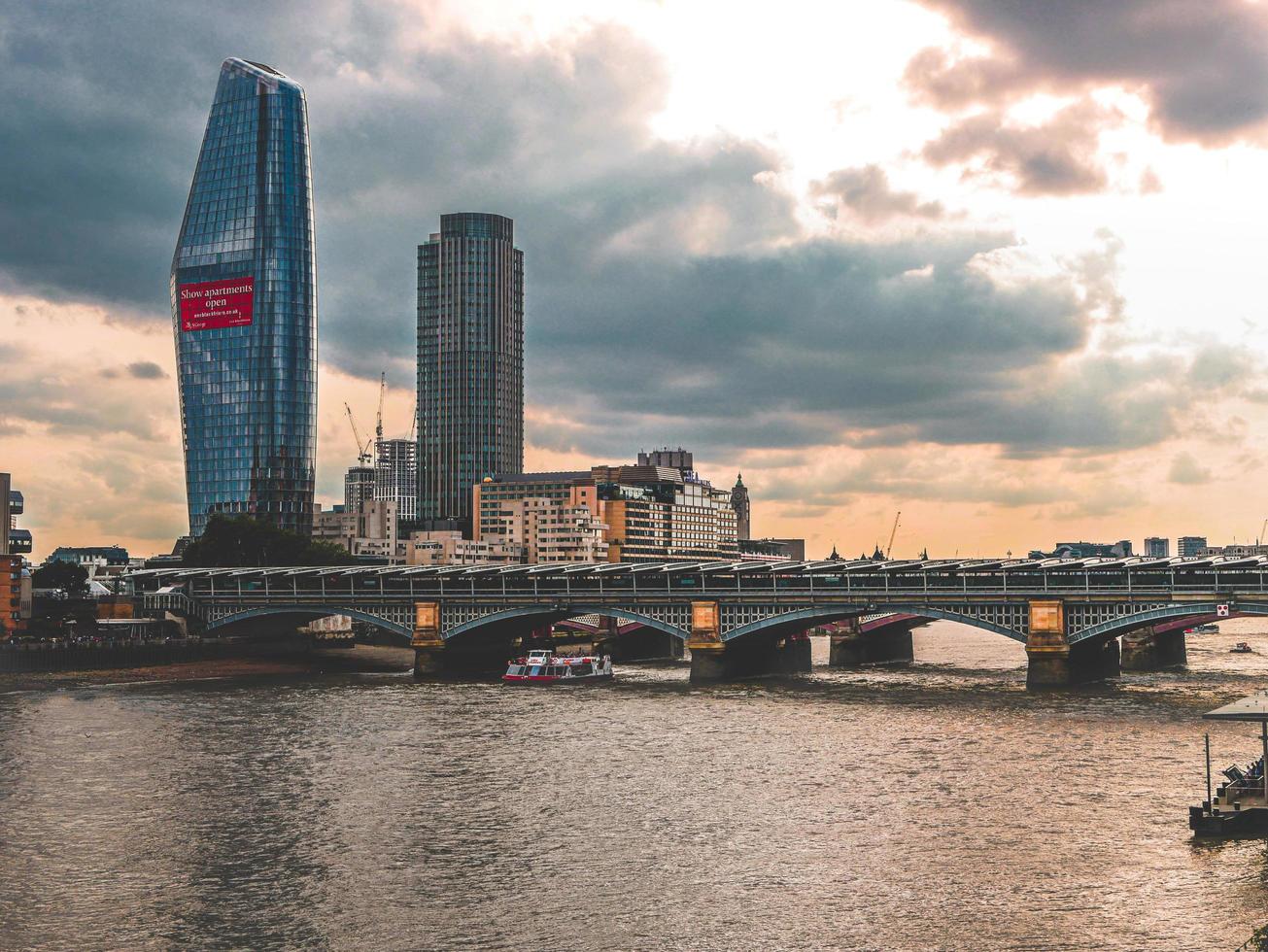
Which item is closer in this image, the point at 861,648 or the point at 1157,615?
the point at 1157,615

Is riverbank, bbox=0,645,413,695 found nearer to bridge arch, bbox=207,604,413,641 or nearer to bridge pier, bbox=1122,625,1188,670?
bridge arch, bbox=207,604,413,641

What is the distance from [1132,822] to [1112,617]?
2628 inches

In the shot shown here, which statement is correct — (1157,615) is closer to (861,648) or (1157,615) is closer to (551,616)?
(861,648)

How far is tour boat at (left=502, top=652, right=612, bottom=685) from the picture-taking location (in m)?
155

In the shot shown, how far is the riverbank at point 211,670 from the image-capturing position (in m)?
152

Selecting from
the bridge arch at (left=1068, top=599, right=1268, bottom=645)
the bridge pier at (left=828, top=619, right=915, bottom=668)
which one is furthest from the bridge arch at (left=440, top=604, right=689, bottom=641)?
the bridge arch at (left=1068, top=599, right=1268, bottom=645)

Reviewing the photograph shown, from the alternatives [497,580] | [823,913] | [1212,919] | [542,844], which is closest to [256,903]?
[542,844]

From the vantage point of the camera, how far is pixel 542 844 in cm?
6506

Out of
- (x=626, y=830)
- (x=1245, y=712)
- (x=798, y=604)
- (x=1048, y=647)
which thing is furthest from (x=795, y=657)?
(x=1245, y=712)

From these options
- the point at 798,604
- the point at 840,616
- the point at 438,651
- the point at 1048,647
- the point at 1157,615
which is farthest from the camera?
the point at 438,651

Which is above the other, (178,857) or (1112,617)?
(1112,617)

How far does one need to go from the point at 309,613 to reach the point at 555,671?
45428 millimetres

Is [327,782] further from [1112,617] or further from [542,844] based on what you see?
[1112,617]

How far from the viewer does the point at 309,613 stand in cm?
18538
